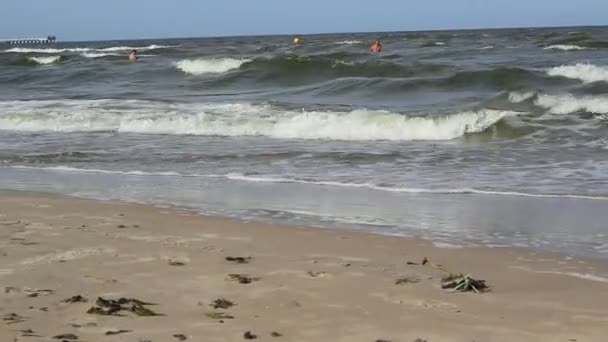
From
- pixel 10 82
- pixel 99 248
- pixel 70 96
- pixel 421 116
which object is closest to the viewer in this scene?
pixel 99 248

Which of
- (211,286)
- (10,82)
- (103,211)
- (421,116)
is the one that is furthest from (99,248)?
(10,82)

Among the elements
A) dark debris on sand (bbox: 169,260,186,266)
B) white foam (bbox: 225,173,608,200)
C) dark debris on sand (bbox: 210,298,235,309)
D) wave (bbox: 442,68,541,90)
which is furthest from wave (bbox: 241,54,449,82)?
dark debris on sand (bbox: 210,298,235,309)

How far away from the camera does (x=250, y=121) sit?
523 inches

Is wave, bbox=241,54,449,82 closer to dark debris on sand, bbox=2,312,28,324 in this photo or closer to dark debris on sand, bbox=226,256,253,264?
dark debris on sand, bbox=226,256,253,264

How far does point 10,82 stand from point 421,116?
1793cm

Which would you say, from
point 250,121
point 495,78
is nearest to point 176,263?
point 250,121

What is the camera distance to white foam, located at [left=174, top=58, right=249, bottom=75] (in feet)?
87.4

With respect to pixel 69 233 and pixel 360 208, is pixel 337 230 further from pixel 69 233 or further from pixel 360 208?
pixel 69 233

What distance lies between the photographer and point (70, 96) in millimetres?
19594

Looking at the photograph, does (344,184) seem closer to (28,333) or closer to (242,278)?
(242,278)

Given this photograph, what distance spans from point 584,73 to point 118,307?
17003mm

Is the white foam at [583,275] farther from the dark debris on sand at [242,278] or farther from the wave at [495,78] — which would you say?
the wave at [495,78]

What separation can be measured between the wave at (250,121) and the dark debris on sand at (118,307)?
8.50m

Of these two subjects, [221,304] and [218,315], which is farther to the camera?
[221,304]
